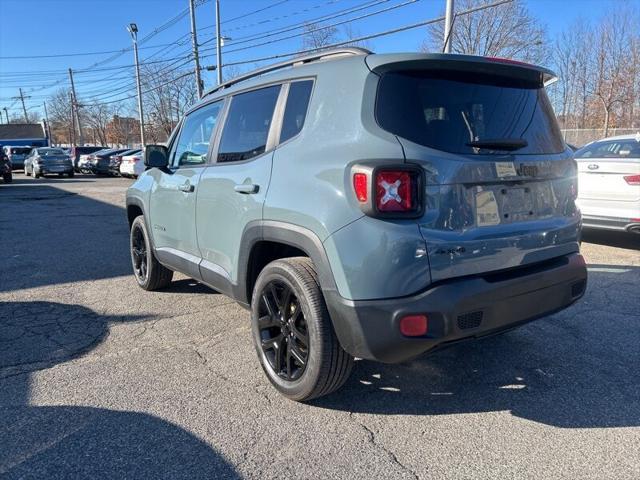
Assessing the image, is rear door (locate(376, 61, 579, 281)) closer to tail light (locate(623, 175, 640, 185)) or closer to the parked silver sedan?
tail light (locate(623, 175, 640, 185))

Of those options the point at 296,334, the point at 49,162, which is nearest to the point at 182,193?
the point at 296,334

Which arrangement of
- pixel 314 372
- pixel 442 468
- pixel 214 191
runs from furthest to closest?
pixel 214 191
pixel 314 372
pixel 442 468

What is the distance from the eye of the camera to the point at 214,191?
144 inches

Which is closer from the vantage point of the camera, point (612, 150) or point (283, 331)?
point (283, 331)

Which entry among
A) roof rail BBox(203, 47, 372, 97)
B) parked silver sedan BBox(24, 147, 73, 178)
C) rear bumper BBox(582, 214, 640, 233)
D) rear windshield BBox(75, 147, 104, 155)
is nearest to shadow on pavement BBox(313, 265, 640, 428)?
roof rail BBox(203, 47, 372, 97)

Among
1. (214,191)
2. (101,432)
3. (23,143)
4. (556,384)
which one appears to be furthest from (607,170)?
(23,143)

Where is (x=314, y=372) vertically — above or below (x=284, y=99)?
below

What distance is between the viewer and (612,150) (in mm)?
7262

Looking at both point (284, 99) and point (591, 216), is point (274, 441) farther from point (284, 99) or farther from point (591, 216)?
point (591, 216)

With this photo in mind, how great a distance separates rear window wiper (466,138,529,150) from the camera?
8.73 feet

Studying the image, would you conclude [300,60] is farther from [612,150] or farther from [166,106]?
[166,106]

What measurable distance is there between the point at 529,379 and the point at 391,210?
5.82 ft

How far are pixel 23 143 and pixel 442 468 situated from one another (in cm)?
4670

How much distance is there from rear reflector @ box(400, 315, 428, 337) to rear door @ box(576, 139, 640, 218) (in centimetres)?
567
